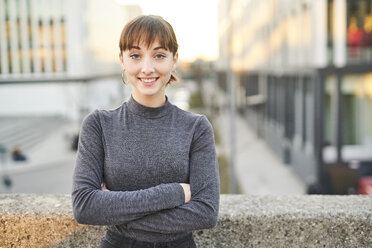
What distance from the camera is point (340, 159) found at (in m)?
16.5

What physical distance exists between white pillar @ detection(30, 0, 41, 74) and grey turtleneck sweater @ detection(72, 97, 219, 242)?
194ft

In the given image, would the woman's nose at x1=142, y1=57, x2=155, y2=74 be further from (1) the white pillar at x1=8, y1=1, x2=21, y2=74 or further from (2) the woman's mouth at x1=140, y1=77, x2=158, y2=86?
(1) the white pillar at x1=8, y1=1, x2=21, y2=74

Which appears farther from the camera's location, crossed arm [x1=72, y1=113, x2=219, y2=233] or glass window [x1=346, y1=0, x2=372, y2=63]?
glass window [x1=346, y1=0, x2=372, y2=63]

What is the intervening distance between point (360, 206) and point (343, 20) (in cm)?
1432

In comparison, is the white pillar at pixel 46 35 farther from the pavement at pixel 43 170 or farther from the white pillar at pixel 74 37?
the pavement at pixel 43 170

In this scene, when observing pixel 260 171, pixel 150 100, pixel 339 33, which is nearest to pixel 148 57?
pixel 150 100

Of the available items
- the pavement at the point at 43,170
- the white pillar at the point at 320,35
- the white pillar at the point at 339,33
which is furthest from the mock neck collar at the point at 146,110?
the pavement at the point at 43,170

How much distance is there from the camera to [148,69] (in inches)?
89.6

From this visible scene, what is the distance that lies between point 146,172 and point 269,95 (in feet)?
100

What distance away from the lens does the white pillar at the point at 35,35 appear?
5847 centimetres

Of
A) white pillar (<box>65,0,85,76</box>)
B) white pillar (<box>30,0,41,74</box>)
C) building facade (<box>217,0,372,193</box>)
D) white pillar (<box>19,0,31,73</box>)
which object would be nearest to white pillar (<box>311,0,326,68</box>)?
building facade (<box>217,0,372,193</box>)

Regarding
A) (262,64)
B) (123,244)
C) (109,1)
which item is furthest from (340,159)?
(109,1)

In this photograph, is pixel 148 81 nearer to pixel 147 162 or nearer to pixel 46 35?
pixel 147 162

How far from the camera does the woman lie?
7.26 ft
